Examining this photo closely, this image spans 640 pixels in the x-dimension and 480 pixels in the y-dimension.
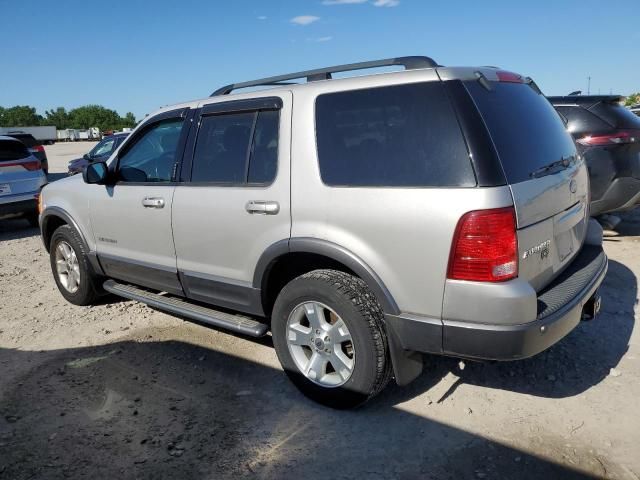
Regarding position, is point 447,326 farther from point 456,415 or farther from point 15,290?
point 15,290

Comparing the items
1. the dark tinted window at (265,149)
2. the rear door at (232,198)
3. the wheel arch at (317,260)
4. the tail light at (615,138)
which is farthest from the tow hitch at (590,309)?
the tail light at (615,138)

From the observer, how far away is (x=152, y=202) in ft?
12.9

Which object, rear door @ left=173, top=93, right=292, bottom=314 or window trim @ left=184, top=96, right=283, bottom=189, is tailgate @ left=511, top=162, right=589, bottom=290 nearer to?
rear door @ left=173, top=93, right=292, bottom=314

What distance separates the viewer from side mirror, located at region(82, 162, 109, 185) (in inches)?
167

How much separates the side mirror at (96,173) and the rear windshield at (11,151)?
5.63 m

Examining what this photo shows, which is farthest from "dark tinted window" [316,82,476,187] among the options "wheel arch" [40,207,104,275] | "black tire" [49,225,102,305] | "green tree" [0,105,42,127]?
"green tree" [0,105,42,127]

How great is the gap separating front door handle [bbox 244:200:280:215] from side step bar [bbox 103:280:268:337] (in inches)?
30.8

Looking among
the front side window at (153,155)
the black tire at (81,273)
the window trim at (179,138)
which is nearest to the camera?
the window trim at (179,138)

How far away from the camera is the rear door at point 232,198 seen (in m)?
3.20

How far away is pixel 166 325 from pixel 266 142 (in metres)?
2.23

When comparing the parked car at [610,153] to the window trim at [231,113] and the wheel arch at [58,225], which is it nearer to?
the window trim at [231,113]

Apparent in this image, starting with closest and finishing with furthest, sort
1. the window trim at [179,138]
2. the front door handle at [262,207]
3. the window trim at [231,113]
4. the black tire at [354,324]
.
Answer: the black tire at [354,324] < the front door handle at [262,207] < the window trim at [231,113] < the window trim at [179,138]

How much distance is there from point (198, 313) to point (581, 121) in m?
5.10

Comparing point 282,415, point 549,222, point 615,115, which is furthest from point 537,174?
point 615,115
